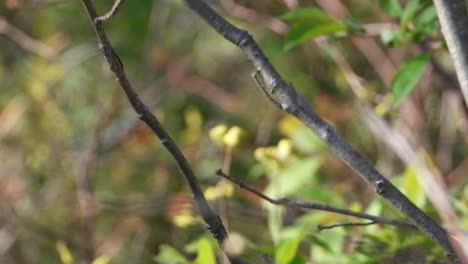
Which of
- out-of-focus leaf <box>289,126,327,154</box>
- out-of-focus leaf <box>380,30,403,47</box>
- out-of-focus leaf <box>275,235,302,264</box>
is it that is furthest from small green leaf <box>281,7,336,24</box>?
out-of-focus leaf <box>289,126,327,154</box>

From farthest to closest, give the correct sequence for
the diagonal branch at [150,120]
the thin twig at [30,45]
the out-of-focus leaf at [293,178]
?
the thin twig at [30,45]
the out-of-focus leaf at [293,178]
the diagonal branch at [150,120]

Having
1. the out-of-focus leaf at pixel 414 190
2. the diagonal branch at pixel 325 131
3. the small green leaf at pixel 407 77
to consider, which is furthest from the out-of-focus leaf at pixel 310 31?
the diagonal branch at pixel 325 131

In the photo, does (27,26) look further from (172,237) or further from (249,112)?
(172,237)

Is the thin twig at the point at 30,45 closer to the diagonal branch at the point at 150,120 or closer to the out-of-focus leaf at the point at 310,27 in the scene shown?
the out-of-focus leaf at the point at 310,27

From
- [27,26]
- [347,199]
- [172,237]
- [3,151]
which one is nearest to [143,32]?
[27,26]

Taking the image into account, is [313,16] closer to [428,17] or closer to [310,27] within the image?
[310,27]
